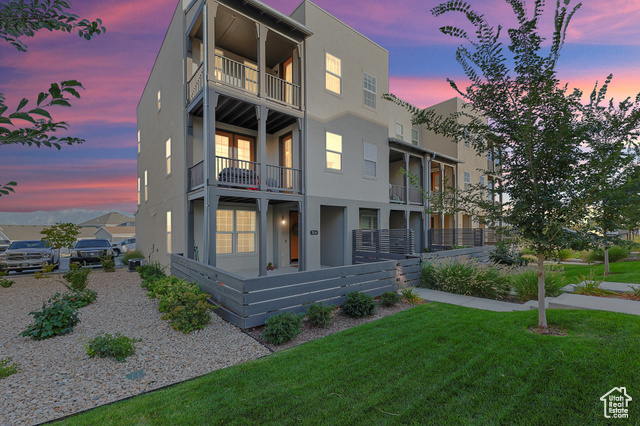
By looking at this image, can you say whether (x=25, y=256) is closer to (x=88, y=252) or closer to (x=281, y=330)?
(x=88, y=252)

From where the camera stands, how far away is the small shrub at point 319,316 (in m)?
5.66

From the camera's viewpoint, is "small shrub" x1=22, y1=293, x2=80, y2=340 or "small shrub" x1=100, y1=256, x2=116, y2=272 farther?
"small shrub" x1=100, y1=256, x2=116, y2=272

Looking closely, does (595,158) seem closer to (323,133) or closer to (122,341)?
(122,341)

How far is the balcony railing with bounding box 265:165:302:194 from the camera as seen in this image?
1050 cm

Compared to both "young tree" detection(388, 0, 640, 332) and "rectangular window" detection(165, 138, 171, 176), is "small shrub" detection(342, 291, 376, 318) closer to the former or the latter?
"young tree" detection(388, 0, 640, 332)

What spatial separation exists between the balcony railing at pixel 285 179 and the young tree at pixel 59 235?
8935 millimetres

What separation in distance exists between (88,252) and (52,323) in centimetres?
1116

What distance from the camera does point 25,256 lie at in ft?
42.4

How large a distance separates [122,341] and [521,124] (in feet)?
22.6

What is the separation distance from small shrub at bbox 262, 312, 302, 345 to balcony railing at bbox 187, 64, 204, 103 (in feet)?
26.4

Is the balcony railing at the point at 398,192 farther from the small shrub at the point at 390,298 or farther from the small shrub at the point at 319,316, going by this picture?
the small shrub at the point at 319,316

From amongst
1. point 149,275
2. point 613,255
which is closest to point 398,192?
point 613,255

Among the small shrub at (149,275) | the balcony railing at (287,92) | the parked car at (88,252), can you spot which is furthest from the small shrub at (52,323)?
the parked car at (88,252)

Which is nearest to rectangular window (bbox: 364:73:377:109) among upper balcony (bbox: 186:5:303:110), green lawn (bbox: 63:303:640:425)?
upper balcony (bbox: 186:5:303:110)
